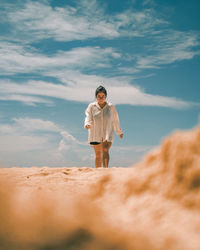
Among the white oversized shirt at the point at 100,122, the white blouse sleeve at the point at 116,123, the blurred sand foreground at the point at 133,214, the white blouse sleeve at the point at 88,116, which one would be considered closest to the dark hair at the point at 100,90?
the white oversized shirt at the point at 100,122

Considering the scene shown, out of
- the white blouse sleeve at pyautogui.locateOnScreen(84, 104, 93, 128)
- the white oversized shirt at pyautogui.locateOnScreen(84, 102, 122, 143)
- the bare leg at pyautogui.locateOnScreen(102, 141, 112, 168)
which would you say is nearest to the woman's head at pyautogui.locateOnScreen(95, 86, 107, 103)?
the white oversized shirt at pyautogui.locateOnScreen(84, 102, 122, 143)

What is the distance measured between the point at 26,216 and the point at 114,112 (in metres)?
6.25

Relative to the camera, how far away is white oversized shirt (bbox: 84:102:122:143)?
25.0ft

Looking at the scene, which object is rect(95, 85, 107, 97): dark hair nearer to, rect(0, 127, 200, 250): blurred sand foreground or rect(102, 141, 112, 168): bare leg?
rect(102, 141, 112, 168): bare leg

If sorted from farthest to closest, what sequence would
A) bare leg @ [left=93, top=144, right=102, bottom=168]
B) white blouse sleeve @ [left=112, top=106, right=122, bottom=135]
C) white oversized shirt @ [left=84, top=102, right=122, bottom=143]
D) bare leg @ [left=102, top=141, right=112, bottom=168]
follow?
white blouse sleeve @ [left=112, top=106, right=122, bottom=135], white oversized shirt @ [left=84, top=102, right=122, bottom=143], bare leg @ [left=93, top=144, right=102, bottom=168], bare leg @ [left=102, top=141, right=112, bottom=168]

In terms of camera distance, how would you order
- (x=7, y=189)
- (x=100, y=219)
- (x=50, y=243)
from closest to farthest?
(x=50, y=243)
(x=100, y=219)
(x=7, y=189)

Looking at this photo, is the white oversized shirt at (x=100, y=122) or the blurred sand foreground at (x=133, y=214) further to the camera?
the white oversized shirt at (x=100, y=122)

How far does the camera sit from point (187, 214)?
65.2 inches

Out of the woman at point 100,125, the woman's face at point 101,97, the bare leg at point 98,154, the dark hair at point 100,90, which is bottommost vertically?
the bare leg at point 98,154

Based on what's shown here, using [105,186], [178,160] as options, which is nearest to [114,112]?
[105,186]

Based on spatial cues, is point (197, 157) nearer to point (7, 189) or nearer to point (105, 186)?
point (105, 186)

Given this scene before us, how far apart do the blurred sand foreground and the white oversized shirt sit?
5.48 meters

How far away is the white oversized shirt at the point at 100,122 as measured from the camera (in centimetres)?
762

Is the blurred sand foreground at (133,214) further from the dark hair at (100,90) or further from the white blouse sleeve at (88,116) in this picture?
the dark hair at (100,90)
